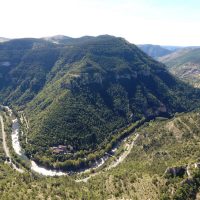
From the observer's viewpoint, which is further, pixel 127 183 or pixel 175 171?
pixel 127 183

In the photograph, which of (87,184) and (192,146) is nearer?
(87,184)

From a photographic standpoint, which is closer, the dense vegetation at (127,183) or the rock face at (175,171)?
the dense vegetation at (127,183)

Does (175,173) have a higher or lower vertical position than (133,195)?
higher

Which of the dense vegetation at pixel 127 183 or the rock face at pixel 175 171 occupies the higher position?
the rock face at pixel 175 171

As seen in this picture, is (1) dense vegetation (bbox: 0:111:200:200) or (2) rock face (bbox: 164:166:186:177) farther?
(2) rock face (bbox: 164:166:186:177)

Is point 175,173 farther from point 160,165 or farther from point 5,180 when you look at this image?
point 5,180

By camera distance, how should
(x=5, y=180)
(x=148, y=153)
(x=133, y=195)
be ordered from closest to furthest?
(x=133, y=195)
(x=5, y=180)
(x=148, y=153)

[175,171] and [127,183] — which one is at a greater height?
[175,171]

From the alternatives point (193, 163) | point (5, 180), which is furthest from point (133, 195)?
point (5, 180)
